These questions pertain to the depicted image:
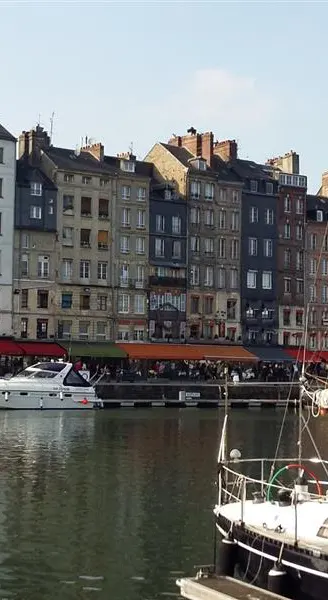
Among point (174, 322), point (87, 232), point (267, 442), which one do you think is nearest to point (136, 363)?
point (174, 322)

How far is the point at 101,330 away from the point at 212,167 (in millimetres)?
21629

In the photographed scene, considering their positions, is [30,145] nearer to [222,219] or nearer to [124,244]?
[124,244]

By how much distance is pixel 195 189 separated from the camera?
325 feet

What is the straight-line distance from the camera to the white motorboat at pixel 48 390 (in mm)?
68375

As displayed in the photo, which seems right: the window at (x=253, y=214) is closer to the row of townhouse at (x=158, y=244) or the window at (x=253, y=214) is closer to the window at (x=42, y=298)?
the row of townhouse at (x=158, y=244)

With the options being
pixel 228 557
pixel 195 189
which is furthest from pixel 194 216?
pixel 228 557

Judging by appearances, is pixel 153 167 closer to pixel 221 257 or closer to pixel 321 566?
pixel 221 257

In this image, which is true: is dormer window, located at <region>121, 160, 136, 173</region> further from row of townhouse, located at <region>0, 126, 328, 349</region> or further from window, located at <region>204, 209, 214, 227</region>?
window, located at <region>204, 209, 214, 227</region>

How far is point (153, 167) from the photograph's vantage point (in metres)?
103

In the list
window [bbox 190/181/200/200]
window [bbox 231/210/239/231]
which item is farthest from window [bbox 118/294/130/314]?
window [bbox 231/210/239/231]

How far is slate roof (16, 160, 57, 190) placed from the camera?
88500mm

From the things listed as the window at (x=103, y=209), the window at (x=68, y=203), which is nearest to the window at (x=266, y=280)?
the window at (x=103, y=209)

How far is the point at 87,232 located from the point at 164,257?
842 centimetres

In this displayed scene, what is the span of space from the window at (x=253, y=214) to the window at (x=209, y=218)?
4726 millimetres
